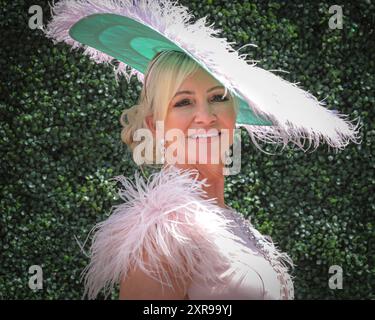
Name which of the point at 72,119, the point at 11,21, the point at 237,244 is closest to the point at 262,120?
the point at 237,244

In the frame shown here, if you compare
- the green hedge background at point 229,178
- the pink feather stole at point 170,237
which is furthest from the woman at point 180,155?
the green hedge background at point 229,178

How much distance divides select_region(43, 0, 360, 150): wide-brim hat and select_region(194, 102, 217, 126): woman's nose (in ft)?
0.31

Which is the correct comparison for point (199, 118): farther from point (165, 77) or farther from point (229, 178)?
point (229, 178)

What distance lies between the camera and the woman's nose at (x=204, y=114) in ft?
5.91

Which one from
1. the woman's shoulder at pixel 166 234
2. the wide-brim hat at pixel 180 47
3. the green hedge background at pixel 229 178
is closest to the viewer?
the woman's shoulder at pixel 166 234

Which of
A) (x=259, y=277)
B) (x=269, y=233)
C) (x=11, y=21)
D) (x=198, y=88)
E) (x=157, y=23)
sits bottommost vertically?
(x=259, y=277)

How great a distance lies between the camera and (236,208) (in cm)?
276

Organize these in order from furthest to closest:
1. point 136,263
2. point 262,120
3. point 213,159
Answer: point 262,120
point 213,159
point 136,263

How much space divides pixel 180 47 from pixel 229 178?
1188 millimetres

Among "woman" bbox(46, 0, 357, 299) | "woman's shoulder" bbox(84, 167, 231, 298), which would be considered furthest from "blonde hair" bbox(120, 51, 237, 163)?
"woman's shoulder" bbox(84, 167, 231, 298)

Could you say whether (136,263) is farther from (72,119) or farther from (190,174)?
(72,119)

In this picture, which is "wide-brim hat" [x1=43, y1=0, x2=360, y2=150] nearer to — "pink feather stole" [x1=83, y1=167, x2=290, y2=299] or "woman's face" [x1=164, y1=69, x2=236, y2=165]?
"woman's face" [x1=164, y1=69, x2=236, y2=165]

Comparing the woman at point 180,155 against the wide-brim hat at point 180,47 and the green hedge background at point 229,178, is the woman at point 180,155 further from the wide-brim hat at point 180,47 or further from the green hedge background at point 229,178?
the green hedge background at point 229,178

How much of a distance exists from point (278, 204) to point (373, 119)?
61 centimetres
